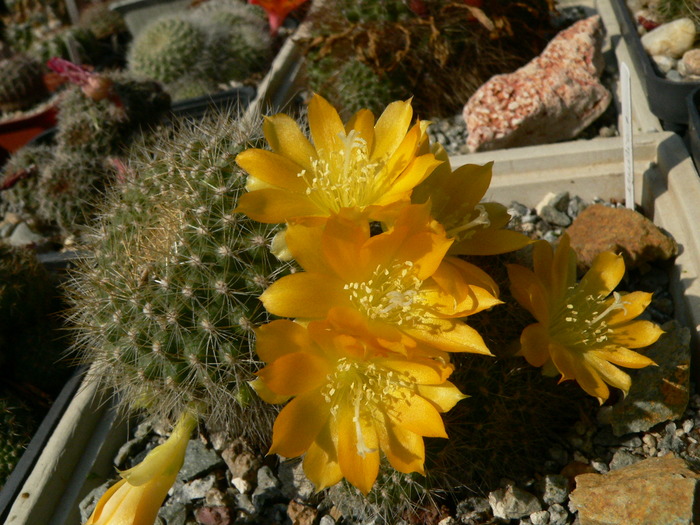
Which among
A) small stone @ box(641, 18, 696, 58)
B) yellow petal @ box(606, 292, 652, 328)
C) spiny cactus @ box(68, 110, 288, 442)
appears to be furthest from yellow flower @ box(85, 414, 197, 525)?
small stone @ box(641, 18, 696, 58)

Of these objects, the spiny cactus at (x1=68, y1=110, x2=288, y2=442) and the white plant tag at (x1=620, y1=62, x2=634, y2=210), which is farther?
the white plant tag at (x1=620, y1=62, x2=634, y2=210)

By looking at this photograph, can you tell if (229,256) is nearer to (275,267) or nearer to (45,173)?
(275,267)

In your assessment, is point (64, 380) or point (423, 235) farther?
point (64, 380)

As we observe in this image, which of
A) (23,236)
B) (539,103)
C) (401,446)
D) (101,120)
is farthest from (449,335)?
(23,236)

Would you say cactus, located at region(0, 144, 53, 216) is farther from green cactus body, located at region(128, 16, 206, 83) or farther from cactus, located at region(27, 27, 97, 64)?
cactus, located at region(27, 27, 97, 64)

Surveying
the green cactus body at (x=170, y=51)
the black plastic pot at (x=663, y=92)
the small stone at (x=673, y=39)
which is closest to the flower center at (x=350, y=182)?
the black plastic pot at (x=663, y=92)

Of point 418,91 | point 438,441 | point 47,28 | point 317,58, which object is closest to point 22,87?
point 47,28
